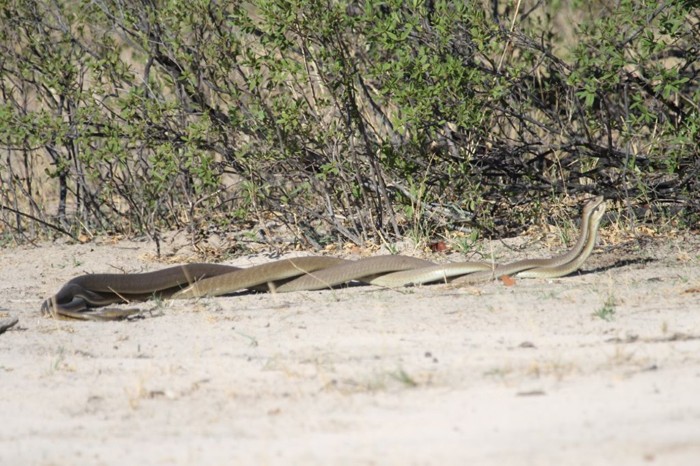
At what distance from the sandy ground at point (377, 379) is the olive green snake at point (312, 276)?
187mm

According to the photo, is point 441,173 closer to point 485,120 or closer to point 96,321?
point 485,120

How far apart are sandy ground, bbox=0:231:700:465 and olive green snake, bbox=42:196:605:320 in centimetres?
19

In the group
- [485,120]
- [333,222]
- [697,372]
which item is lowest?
[697,372]

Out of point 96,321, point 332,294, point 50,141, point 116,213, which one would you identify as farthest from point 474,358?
point 116,213

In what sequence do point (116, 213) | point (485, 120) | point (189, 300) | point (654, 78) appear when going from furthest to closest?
point (116, 213), point (485, 120), point (654, 78), point (189, 300)

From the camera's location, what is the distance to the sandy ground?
381 centimetres

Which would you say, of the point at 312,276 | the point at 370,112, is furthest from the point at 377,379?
the point at 370,112

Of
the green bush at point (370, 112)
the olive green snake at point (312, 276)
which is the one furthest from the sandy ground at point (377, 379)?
the green bush at point (370, 112)

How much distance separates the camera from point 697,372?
176 inches

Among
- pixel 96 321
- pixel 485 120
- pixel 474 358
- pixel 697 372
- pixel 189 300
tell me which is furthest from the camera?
pixel 485 120

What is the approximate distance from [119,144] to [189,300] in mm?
1921

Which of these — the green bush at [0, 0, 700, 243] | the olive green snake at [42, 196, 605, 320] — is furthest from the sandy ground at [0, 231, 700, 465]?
the green bush at [0, 0, 700, 243]

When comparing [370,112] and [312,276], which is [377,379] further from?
[370,112]

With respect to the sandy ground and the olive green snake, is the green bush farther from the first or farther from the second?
the sandy ground
